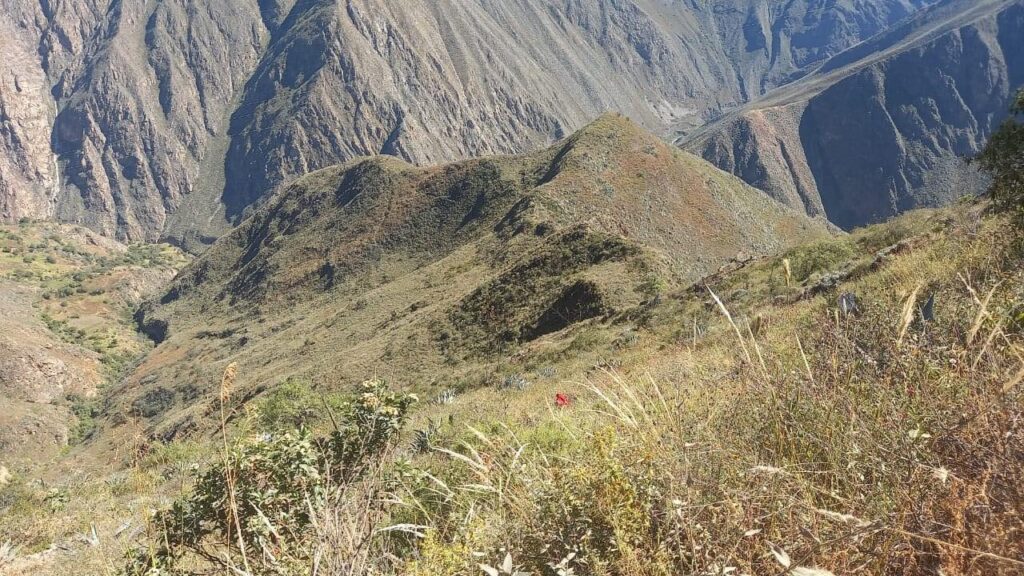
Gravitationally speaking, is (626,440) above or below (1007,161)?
above

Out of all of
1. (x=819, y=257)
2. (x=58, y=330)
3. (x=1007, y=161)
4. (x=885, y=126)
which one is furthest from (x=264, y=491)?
(x=885, y=126)

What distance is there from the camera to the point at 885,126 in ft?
464

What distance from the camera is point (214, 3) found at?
196m

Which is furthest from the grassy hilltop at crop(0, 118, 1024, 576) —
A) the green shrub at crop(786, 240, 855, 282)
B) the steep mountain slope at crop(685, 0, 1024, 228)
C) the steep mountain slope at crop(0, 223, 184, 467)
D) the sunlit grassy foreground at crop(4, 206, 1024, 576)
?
the steep mountain slope at crop(685, 0, 1024, 228)

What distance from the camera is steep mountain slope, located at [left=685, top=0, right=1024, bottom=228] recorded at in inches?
5187

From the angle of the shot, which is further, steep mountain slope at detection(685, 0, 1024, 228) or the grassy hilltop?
steep mountain slope at detection(685, 0, 1024, 228)

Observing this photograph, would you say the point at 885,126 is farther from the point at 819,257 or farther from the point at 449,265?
the point at 819,257

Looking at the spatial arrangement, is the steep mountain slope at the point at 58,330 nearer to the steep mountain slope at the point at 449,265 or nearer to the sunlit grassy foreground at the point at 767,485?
the steep mountain slope at the point at 449,265

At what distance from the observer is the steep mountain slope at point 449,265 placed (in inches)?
1080

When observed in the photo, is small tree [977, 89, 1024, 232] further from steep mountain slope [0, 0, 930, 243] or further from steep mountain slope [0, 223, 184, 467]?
steep mountain slope [0, 0, 930, 243]

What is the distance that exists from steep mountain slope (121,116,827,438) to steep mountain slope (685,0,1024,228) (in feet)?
284

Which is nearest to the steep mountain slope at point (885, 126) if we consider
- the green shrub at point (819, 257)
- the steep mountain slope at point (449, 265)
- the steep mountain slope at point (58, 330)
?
the steep mountain slope at point (449, 265)

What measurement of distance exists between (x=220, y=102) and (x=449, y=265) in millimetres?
178852

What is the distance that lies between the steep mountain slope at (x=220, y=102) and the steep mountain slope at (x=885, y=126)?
67231 mm
